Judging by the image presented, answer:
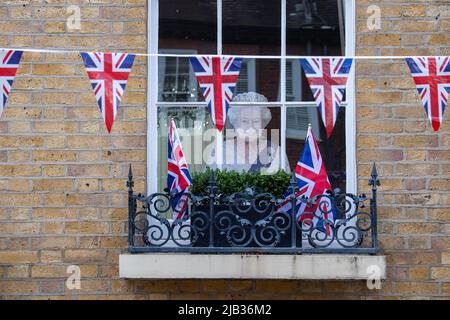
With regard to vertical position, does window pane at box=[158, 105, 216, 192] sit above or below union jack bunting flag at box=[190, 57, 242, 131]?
below

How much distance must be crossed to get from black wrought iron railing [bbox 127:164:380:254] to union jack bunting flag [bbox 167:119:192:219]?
1.7 inches

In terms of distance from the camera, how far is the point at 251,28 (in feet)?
Answer: 22.0

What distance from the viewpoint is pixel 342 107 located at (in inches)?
261

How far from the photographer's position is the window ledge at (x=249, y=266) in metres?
6.15

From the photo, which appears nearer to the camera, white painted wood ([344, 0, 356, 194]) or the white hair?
white painted wood ([344, 0, 356, 194])

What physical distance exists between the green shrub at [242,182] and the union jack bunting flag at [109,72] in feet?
2.73

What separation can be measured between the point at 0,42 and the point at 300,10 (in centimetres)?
229

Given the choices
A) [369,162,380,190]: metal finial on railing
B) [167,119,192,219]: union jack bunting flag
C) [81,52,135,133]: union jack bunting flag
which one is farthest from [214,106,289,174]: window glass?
[81,52,135,133]: union jack bunting flag

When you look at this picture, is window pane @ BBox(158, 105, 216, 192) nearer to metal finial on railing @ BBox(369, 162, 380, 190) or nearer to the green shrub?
the green shrub

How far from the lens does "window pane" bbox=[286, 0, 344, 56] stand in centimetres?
669

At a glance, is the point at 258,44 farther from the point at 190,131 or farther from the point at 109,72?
the point at 109,72

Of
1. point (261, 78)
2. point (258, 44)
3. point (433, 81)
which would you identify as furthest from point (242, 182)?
point (433, 81)

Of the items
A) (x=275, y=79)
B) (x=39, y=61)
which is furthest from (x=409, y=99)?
(x=39, y=61)

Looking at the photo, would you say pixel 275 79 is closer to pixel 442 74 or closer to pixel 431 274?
pixel 442 74
